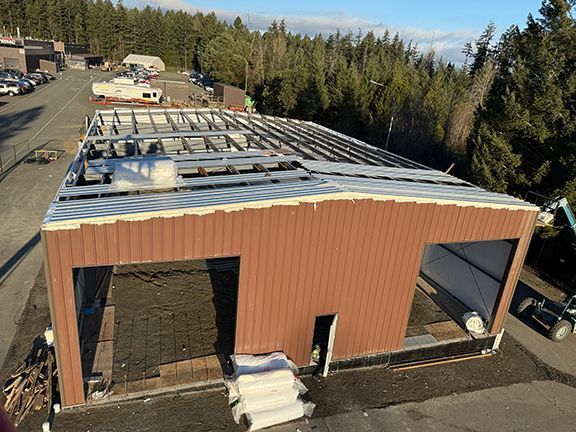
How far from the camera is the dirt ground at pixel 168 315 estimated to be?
10734 millimetres

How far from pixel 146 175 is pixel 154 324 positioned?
483cm

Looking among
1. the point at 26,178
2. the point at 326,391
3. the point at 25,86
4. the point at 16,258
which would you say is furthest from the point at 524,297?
the point at 25,86

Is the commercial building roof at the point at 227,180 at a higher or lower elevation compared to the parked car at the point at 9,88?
higher

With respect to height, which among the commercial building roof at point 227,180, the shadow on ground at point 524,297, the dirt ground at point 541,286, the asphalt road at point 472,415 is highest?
the commercial building roof at point 227,180

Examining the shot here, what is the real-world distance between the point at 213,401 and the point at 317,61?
40309 mm

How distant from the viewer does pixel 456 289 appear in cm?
1473

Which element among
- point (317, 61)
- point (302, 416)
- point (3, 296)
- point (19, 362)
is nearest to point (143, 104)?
point (317, 61)

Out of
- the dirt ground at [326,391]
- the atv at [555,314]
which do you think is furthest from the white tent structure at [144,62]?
the atv at [555,314]

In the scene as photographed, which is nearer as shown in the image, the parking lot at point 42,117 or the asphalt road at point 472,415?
the asphalt road at point 472,415

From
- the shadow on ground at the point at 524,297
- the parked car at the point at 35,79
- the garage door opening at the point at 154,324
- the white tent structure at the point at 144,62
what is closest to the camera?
the garage door opening at the point at 154,324

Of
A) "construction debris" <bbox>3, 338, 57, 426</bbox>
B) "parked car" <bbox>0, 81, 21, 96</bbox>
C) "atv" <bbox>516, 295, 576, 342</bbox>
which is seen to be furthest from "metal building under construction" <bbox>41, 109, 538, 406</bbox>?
"parked car" <bbox>0, 81, 21, 96</bbox>

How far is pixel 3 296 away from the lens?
12.9 meters

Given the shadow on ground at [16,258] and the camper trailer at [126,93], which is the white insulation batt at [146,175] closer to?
the shadow on ground at [16,258]

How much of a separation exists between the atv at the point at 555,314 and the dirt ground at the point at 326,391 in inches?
59.2
